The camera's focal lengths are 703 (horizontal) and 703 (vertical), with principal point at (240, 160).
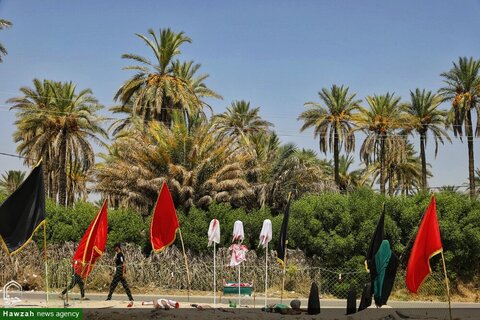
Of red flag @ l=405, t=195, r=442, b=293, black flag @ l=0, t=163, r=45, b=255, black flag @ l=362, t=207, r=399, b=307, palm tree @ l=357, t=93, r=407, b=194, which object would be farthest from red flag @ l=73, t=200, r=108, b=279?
palm tree @ l=357, t=93, r=407, b=194

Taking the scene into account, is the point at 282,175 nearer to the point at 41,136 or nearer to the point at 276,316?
the point at 41,136

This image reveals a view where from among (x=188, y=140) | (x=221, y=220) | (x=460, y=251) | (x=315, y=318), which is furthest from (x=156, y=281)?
(x=315, y=318)

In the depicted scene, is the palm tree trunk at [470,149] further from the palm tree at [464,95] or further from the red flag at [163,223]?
the red flag at [163,223]

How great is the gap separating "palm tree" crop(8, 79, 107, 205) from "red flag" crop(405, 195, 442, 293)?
2925cm

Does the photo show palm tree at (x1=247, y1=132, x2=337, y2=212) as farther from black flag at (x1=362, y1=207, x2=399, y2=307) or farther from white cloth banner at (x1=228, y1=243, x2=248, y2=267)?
black flag at (x1=362, y1=207, x2=399, y2=307)

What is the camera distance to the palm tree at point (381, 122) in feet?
163

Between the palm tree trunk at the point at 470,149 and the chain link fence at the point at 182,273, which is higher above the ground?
the palm tree trunk at the point at 470,149

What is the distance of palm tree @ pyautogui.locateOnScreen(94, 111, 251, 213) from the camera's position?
33125 mm

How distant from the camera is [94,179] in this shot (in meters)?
36.8

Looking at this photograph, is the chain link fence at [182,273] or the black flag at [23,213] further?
the chain link fence at [182,273]

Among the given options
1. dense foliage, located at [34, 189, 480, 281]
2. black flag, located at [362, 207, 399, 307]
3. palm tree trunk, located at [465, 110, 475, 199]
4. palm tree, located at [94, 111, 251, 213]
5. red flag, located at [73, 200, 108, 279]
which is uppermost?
palm tree trunk, located at [465, 110, 475, 199]

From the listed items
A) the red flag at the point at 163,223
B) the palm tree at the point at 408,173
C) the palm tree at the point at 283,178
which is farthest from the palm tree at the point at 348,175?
the red flag at the point at 163,223

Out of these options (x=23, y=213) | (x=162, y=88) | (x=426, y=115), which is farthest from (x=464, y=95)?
(x=23, y=213)

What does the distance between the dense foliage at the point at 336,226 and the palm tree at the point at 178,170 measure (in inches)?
67.0
